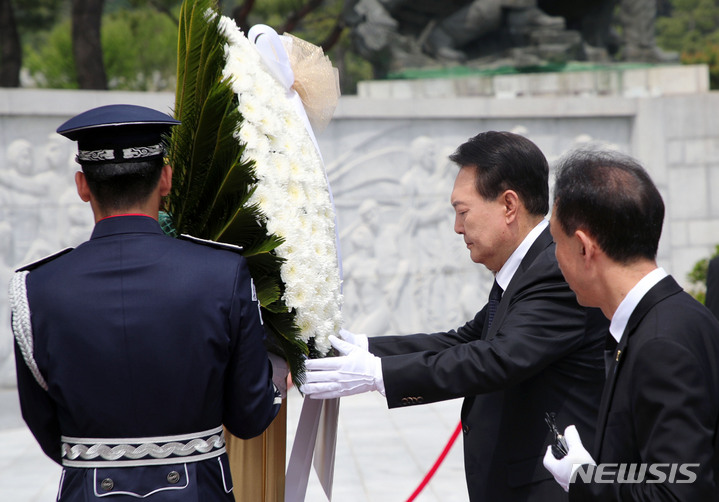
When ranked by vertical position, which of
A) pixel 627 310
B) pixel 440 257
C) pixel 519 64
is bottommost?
pixel 440 257

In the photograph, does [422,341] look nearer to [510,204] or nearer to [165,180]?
[510,204]

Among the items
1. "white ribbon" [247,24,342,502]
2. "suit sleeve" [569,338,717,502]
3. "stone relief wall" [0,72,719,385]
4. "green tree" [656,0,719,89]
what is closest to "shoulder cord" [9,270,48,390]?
"white ribbon" [247,24,342,502]

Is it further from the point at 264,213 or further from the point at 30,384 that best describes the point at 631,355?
the point at 30,384

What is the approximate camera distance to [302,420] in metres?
2.42

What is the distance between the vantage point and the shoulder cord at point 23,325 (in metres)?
1.74

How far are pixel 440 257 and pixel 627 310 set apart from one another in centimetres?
657

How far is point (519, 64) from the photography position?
9.58 m

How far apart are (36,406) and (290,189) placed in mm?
772

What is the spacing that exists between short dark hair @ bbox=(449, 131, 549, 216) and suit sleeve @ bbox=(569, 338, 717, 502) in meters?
0.89

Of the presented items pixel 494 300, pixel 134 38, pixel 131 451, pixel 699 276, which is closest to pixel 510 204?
pixel 494 300

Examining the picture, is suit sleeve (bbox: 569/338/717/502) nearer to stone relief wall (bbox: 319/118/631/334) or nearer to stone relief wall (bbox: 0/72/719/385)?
stone relief wall (bbox: 0/72/719/385)

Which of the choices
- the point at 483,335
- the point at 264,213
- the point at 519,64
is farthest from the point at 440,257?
the point at 264,213

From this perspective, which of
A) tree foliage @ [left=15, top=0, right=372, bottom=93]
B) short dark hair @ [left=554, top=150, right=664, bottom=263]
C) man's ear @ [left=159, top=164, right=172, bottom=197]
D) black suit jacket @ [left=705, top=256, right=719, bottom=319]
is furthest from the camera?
tree foliage @ [left=15, top=0, right=372, bottom=93]

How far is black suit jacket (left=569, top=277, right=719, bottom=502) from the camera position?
1427mm
